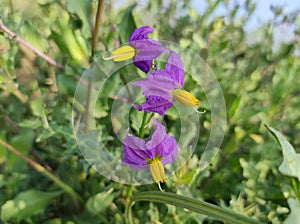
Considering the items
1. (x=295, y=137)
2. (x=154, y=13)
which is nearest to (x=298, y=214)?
(x=295, y=137)

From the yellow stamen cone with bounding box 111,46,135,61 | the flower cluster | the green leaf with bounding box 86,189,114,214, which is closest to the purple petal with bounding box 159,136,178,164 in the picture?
the flower cluster

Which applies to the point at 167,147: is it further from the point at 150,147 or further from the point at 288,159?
the point at 288,159

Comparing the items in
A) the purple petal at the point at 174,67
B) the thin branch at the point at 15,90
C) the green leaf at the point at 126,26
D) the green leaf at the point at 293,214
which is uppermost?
the green leaf at the point at 126,26

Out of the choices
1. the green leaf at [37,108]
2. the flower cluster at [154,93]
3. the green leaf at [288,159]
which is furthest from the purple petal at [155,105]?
the green leaf at [37,108]

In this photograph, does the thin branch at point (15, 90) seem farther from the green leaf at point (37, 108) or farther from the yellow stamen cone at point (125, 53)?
the yellow stamen cone at point (125, 53)

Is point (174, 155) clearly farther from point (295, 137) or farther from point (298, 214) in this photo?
point (295, 137)
